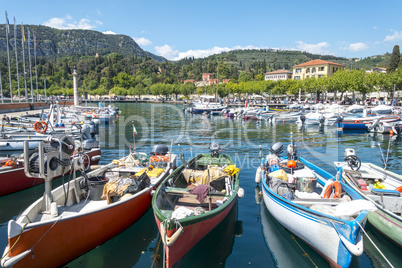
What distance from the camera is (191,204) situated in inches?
366

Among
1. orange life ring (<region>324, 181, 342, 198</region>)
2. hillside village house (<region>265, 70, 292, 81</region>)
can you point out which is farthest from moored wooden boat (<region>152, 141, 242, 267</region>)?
hillside village house (<region>265, 70, 292, 81</region>)

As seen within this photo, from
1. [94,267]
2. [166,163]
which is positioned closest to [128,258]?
[94,267]

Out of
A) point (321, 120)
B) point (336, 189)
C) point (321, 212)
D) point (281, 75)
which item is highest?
point (281, 75)

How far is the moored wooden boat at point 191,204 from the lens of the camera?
673cm

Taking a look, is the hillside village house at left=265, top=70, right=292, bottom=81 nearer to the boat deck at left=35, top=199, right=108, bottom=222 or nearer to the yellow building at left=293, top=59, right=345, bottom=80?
the yellow building at left=293, top=59, right=345, bottom=80

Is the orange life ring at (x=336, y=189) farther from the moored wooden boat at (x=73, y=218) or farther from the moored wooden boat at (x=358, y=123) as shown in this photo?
the moored wooden boat at (x=358, y=123)

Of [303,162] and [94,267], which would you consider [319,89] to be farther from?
[94,267]

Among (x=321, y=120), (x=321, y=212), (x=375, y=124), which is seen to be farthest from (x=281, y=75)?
(x=321, y=212)

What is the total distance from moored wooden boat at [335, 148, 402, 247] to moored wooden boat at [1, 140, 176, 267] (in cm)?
770

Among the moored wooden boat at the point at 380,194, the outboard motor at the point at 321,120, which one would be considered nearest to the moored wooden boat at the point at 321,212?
the moored wooden boat at the point at 380,194

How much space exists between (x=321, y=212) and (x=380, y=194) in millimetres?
3406

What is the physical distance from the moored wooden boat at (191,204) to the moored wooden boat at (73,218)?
943 mm

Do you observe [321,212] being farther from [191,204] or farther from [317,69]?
[317,69]

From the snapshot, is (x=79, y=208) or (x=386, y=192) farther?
(x=386, y=192)
